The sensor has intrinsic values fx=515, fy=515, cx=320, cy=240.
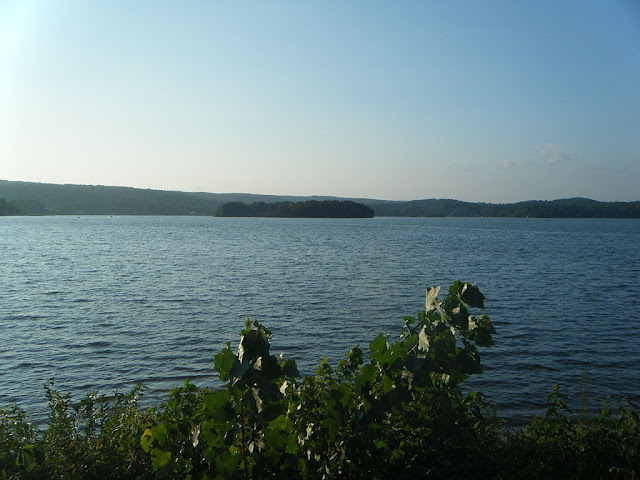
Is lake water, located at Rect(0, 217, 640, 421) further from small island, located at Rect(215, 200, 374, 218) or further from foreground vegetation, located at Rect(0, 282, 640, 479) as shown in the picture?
small island, located at Rect(215, 200, 374, 218)

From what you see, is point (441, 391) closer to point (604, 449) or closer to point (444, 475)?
point (444, 475)

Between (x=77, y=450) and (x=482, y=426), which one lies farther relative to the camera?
(x=482, y=426)

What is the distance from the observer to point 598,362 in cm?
1559

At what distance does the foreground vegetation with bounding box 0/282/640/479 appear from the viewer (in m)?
3.76

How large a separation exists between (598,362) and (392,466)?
45.3ft

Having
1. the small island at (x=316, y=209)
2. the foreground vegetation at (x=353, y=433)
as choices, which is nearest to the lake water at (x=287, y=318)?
the foreground vegetation at (x=353, y=433)

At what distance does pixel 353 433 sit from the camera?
3998mm

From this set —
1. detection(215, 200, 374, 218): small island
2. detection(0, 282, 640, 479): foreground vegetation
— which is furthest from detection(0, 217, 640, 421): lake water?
detection(215, 200, 374, 218): small island

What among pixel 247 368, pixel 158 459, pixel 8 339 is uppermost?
pixel 247 368

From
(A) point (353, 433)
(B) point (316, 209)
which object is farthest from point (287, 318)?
(B) point (316, 209)

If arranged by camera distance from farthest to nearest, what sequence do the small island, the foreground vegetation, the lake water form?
the small island, the lake water, the foreground vegetation

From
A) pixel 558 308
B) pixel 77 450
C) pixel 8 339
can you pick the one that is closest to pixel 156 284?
pixel 8 339

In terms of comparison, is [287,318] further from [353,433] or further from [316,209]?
[316,209]

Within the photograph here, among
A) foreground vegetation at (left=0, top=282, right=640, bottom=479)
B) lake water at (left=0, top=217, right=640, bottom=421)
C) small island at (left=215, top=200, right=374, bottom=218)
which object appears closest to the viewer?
foreground vegetation at (left=0, top=282, right=640, bottom=479)
